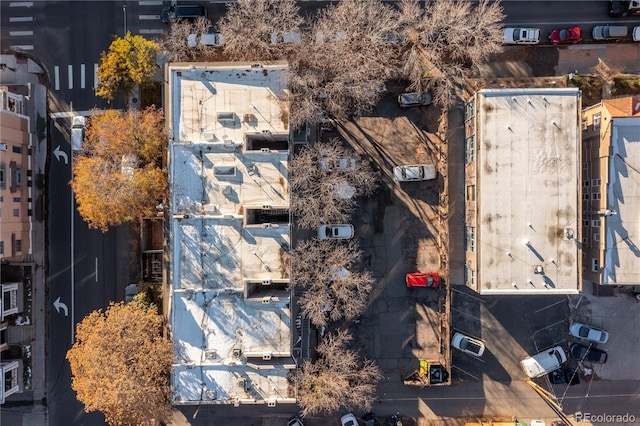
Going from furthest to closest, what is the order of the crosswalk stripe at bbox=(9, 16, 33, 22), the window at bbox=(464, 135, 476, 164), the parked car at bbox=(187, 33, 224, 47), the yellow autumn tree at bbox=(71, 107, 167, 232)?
the crosswalk stripe at bbox=(9, 16, 33, 22), the parked car at bbox=(187, 33, 224, 47), the window at bbox=(464, 135, 476, 164), the yellow autumn tree at bbox=(71, 107, 167, 232)

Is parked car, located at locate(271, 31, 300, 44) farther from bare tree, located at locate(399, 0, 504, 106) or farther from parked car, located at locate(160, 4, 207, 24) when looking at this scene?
bare tree, located at locate(399, 0, 504, 106)

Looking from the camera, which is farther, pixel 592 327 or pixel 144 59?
pixel 592 327

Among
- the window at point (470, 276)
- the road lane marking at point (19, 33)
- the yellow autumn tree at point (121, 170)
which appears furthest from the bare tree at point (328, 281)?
the road lane marking at point (19, 33)

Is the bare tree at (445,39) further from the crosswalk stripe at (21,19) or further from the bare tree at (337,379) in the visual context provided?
the crosswalk stripe at (21,19)

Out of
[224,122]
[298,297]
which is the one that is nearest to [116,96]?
[224,122]

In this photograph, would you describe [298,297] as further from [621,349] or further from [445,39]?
[621,349]

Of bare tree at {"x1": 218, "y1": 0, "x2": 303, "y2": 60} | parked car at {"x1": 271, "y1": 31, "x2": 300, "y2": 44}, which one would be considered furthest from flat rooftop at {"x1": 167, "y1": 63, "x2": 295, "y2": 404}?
parked car at {"x1": 271, "y1": 31, "x2": 300, "y2": 44}

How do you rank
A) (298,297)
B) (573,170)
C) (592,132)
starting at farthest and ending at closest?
1. (298,297)
2. (592,132)
3. (573,170)
